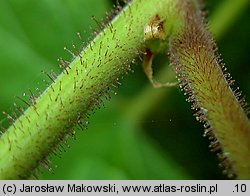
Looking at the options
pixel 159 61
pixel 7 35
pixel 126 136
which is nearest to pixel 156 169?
pixel 126 136

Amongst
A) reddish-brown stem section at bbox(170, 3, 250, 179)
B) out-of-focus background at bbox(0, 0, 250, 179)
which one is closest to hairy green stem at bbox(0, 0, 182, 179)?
reddish-brown stem section at bbox(170, 3, 250, 179)

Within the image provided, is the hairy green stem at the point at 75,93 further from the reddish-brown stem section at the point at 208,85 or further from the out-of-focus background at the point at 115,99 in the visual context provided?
the out-of-focus background at the point at 115,99

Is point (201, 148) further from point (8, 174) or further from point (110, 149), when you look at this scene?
point (8, 174)

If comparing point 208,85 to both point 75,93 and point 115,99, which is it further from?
point 115,99

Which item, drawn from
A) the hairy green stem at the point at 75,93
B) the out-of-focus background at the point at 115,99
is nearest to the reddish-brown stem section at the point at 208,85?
the hairy green stem at the point at 75,93

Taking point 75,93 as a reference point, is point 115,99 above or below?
below

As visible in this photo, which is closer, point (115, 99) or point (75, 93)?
point (75, 93)

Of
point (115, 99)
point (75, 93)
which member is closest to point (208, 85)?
point (75, 93)
